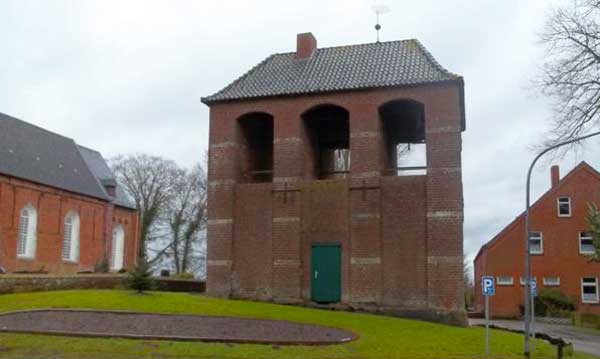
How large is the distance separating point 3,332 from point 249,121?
13.9m

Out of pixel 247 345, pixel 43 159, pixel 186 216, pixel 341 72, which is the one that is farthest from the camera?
pixel 186 216

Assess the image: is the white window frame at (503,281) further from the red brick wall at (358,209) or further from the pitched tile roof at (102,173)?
the pitched tile roof at (102,173)

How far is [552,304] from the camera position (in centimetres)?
4322

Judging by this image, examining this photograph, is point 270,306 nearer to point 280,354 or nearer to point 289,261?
point 289,261

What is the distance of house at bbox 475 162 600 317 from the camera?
44969 millimetres

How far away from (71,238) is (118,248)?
7.35 meters

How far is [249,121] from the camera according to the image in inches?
1141

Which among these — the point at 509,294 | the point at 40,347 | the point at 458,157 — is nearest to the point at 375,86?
the point at 458,157

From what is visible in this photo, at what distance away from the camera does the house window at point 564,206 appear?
4631 cm

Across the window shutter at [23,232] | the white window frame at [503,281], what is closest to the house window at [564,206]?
the white window frame at [503,281]

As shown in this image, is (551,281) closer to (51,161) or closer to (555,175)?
(555,175)

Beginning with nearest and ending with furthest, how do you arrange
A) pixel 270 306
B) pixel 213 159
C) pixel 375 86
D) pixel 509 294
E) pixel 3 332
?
pixel 3 332
pixel 270 306
pixel 375 86
pixel 213 159
pixel 509 294

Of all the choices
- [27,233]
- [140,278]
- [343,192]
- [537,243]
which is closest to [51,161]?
[27,233]

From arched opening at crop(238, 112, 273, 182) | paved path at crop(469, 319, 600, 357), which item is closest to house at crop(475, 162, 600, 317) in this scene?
paved path at crop(469, 319, 600, 357)
